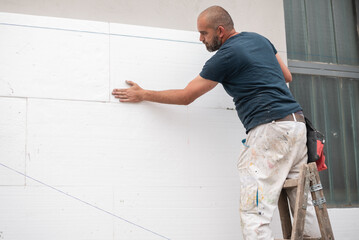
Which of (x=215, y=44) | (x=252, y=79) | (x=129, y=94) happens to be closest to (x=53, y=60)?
(x=129, y=94)

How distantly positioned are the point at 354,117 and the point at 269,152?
1393mm

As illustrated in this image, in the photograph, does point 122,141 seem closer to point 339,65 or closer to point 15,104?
point 15,104

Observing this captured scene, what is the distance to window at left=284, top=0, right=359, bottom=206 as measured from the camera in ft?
11.5

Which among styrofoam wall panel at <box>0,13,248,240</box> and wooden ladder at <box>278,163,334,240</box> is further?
styrofoam wall panel at <box>0,13,248,240</box>

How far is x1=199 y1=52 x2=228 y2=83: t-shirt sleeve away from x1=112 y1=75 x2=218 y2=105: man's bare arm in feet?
0.14

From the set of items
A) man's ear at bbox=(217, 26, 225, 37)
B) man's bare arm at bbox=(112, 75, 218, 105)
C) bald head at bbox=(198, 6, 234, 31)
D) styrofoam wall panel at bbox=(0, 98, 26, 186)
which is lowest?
styrofoam wall panel at bbox=(0, 98, 26, 186)

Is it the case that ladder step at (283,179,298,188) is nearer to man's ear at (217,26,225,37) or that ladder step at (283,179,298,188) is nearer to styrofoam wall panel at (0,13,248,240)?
styrofoam wall panel at (0,13,248,240)

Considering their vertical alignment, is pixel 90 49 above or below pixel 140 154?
above

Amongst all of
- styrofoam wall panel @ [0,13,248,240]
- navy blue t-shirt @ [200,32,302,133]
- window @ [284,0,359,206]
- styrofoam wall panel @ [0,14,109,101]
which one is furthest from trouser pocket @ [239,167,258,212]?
window @ [284,0,359,206]

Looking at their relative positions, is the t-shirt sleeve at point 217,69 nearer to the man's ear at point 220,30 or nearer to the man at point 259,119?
the man at point 259,119

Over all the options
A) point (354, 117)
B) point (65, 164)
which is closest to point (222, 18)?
point (65, 164)

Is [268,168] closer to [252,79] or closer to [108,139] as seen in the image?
[252,79]

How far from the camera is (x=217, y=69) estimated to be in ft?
8.54

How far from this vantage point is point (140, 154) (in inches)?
111
